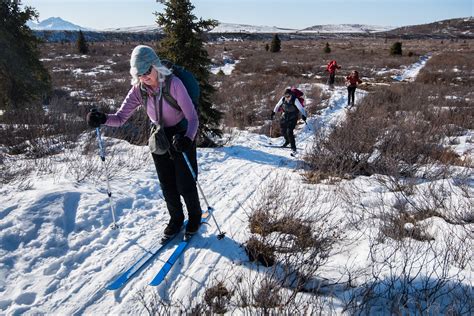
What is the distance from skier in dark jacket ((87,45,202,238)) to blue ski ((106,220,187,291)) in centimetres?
21

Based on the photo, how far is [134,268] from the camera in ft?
9.80

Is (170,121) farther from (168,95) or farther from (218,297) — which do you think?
(218,297)

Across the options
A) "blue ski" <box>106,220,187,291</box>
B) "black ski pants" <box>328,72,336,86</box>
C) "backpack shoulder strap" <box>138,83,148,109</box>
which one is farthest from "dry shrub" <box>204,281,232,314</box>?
"black ski pants" <box>328,72,336,86</box>

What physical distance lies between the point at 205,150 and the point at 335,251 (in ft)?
15.8

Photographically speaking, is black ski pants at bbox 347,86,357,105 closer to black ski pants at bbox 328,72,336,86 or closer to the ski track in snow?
black ski pants at bbox 328,72,336,86

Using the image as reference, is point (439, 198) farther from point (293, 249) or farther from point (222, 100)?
point (222, 100)

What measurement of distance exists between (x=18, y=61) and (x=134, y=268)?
40.9 feet

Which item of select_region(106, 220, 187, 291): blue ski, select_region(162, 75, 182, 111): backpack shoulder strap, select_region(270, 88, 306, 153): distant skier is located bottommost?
select_region(106, 220, 187, 291): blue ski

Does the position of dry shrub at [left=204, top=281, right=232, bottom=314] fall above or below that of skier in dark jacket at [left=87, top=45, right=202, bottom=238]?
below

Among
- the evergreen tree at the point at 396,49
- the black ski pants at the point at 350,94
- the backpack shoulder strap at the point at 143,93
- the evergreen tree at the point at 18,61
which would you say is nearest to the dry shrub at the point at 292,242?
the backpack shoulder strap at the point at 143,93

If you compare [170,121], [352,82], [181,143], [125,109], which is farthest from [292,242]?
[352,82]

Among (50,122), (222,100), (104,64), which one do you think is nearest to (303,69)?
(222,100)

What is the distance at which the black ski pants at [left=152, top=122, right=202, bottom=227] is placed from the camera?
3191mm

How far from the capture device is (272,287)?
2.22 m
